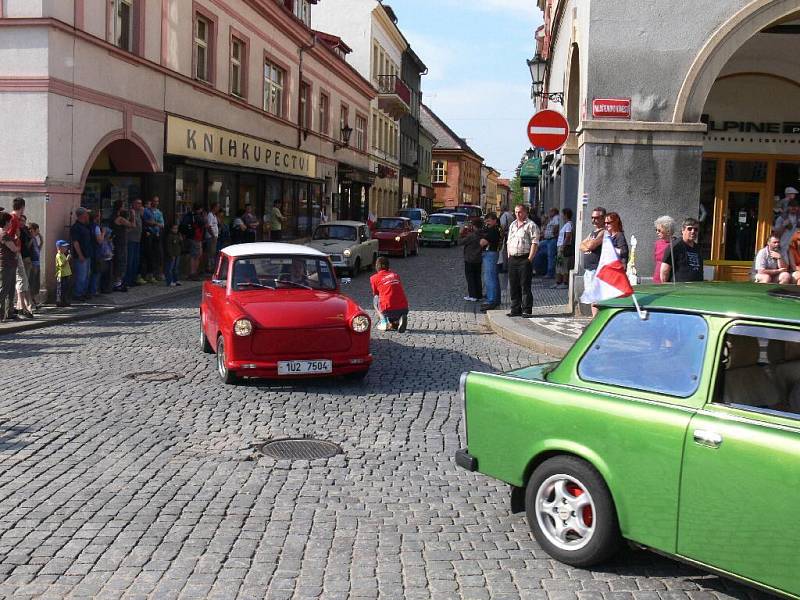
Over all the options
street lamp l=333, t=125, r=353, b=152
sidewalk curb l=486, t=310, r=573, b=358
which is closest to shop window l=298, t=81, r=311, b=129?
street lamp l=333, t=125, r=353, b=152

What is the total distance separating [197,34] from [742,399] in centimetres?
2147

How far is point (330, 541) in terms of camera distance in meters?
4.96

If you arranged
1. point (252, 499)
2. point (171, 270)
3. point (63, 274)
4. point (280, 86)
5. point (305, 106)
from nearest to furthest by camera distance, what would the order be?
point (252, 499), point (63, 274), point (171, 270), point (280, 86), point (305, 106)

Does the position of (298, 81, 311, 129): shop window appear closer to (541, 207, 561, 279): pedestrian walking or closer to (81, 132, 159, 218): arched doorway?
(541, 207, 561, 279): pedestrian walking

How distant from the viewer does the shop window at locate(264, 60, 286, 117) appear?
29.3 metres

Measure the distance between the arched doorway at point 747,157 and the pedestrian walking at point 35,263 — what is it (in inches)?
470

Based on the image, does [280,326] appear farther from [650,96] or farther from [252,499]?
[650,96]

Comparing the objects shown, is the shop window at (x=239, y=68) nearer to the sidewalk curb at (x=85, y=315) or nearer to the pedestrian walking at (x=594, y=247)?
the sidewalk curb at (x=85, y=315)

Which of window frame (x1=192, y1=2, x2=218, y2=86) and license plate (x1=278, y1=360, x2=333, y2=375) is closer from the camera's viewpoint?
license plate (x1=278, y1=360, x2=333, y2=375)

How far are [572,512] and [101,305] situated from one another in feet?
41.5

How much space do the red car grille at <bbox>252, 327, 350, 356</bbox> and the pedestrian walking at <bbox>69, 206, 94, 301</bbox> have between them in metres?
7.71

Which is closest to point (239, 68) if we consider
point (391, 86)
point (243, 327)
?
point (243, 327)

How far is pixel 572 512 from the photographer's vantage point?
4.61 metres

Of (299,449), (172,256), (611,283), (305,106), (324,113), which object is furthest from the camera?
(324,113)
